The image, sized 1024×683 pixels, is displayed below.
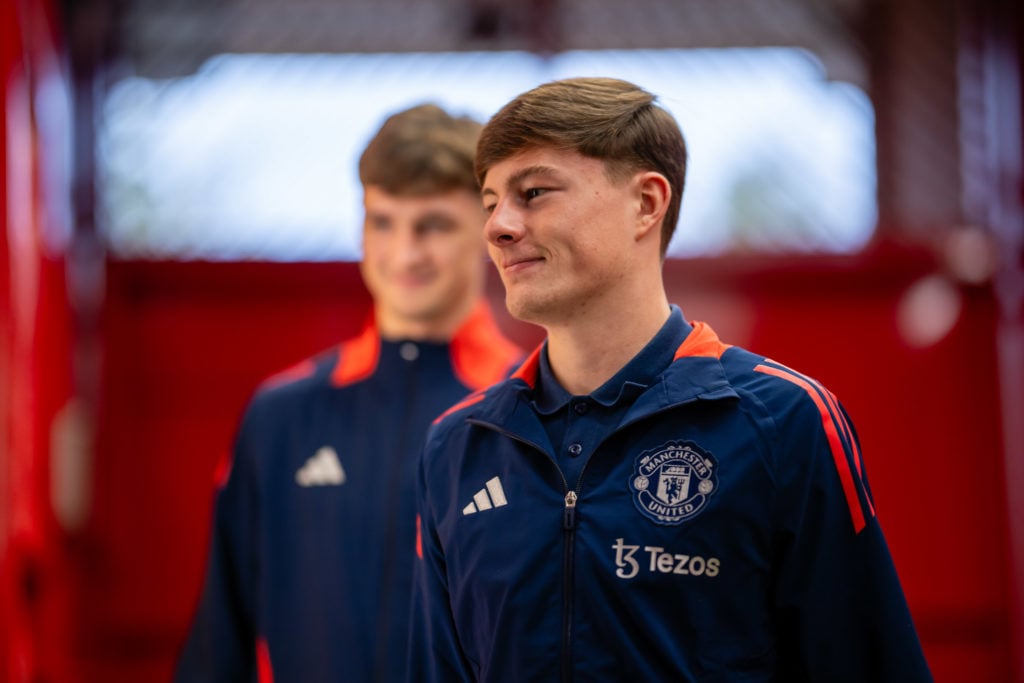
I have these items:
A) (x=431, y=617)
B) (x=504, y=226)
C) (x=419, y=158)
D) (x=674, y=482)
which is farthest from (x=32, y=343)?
(x=674, y=482)

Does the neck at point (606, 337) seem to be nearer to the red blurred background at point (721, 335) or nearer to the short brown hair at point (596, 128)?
the short brown hair at point (596, 128)

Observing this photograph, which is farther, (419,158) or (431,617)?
(419,158)

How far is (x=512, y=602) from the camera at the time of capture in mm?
1363

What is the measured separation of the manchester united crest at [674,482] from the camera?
4.39ft

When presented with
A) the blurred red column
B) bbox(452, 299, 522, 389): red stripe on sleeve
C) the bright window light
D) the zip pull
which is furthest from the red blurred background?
the zip pull

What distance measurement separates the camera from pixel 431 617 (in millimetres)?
1534

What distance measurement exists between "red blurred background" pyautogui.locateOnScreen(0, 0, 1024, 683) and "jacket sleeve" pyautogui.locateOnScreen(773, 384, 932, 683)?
1904 mm

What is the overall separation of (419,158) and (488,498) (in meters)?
0.87

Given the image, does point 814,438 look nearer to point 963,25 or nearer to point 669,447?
point 669,447

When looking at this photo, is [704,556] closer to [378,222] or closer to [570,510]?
[570,510]

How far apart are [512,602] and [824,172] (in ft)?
8.11

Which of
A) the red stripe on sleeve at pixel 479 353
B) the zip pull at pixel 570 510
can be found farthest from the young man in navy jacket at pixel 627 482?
the red stripe on sleeve at pixel 479 353

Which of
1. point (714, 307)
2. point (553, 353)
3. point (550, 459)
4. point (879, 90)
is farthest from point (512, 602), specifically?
point (879, 90)

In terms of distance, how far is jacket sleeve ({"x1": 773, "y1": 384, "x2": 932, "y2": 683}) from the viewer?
1318 mm
